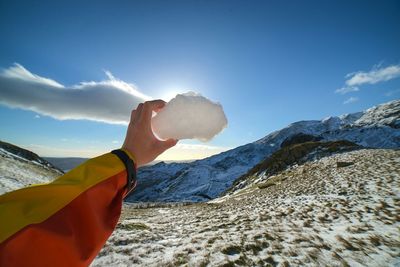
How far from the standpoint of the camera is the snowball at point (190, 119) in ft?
10.5

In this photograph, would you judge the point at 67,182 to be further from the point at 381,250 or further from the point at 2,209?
the point at 381,250

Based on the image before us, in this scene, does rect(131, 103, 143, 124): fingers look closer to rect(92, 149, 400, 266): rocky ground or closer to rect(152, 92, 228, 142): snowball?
rect(152, 92, 228, 142): snowball

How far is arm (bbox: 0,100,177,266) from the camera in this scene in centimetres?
132

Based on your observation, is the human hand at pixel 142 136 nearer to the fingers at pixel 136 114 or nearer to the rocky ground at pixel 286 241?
the fingers at pixel 136 114

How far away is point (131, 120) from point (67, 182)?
3.18ft

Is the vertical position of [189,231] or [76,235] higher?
[76,235]

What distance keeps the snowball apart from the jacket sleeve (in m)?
1.35

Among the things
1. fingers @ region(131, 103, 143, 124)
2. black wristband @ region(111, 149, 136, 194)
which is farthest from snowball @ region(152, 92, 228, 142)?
black wristband @ region(111, 149, 136, 194)

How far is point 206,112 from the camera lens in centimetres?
369

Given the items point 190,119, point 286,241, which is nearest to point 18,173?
point 286,241

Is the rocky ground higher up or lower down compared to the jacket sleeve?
lower down

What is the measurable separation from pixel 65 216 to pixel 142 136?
105cm

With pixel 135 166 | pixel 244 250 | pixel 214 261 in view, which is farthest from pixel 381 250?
pixel 135 166

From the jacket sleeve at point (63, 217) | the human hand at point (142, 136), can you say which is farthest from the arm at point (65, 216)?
the human hand at point (142, 136)
